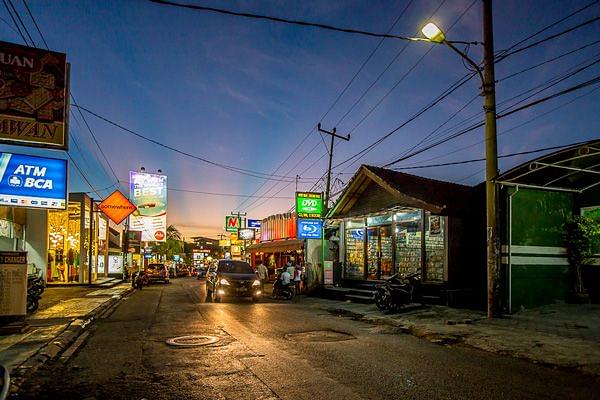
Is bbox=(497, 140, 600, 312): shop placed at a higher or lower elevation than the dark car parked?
higher

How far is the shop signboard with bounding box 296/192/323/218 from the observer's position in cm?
2547

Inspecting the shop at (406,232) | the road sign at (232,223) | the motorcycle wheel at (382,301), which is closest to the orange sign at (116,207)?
the shop at (406,232)

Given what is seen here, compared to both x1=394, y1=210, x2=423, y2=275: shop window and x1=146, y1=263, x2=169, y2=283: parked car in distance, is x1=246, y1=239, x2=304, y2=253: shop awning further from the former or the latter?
x1=394, y1=210, x2=423, y2=275: shop window

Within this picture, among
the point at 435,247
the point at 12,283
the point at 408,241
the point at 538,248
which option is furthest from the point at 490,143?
the point at 12,283

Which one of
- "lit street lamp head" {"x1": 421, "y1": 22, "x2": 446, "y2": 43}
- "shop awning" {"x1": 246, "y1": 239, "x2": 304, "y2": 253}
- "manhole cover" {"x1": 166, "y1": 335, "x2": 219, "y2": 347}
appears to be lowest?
"manhole cover" {"x1": 166, "y1": 335, "x2": 219, "y2": 347}

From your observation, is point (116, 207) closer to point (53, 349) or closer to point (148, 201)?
point (148, 201)

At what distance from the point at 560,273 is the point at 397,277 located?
5.02 m

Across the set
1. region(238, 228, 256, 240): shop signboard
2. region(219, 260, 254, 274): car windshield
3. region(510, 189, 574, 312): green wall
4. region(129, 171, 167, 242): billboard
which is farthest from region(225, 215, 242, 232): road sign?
region(510, 189, 574, 312): green wall

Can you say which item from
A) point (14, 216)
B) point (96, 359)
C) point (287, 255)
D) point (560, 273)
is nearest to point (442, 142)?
point (560, 273)

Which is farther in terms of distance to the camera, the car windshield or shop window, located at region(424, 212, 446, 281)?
the car windshield

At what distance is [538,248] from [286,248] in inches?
873

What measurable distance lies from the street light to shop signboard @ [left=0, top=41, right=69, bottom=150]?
10115 mm

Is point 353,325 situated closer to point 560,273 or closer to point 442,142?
point 560,273

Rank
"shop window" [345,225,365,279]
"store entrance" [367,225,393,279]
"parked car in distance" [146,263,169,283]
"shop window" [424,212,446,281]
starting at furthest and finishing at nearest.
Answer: "parked car in distance" [146,263,169,283] → "shop window" [345,225,365,279] → "store entrance" [367,225,393,279] → "shop window" [424,212,446,281]
